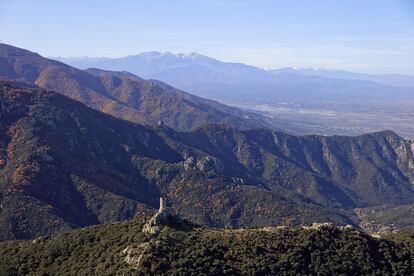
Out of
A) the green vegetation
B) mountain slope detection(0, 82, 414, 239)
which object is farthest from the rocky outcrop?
mountain slope detection(0, 82, 414, 239)

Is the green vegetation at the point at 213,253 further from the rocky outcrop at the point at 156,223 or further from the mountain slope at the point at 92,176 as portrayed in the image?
the mountain slope at the point at 92,176

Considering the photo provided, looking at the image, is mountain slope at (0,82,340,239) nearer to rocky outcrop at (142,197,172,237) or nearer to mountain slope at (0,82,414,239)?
mountain slope at (0,82,414,239)

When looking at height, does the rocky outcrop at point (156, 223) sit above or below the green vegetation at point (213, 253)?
above

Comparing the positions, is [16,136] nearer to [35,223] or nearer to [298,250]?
[35,223]

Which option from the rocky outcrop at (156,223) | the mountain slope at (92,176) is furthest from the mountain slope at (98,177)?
the rocky outcrop at (156,223)

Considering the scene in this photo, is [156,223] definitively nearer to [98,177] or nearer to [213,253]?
[213,253]

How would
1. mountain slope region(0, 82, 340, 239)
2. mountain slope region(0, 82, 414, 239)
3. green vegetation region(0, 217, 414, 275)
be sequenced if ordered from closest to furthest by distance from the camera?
green vegetation region(0, 217, 414, 275) → mountain slope region(0, 82, 340, 239) → mountain slope region(0, 82, 414, 239)

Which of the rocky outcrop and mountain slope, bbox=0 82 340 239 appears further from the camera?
mountain slope, bbox=0 82 340 239

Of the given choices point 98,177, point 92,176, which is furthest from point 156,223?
point 98,177

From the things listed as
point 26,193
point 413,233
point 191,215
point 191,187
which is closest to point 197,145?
point 191,187
